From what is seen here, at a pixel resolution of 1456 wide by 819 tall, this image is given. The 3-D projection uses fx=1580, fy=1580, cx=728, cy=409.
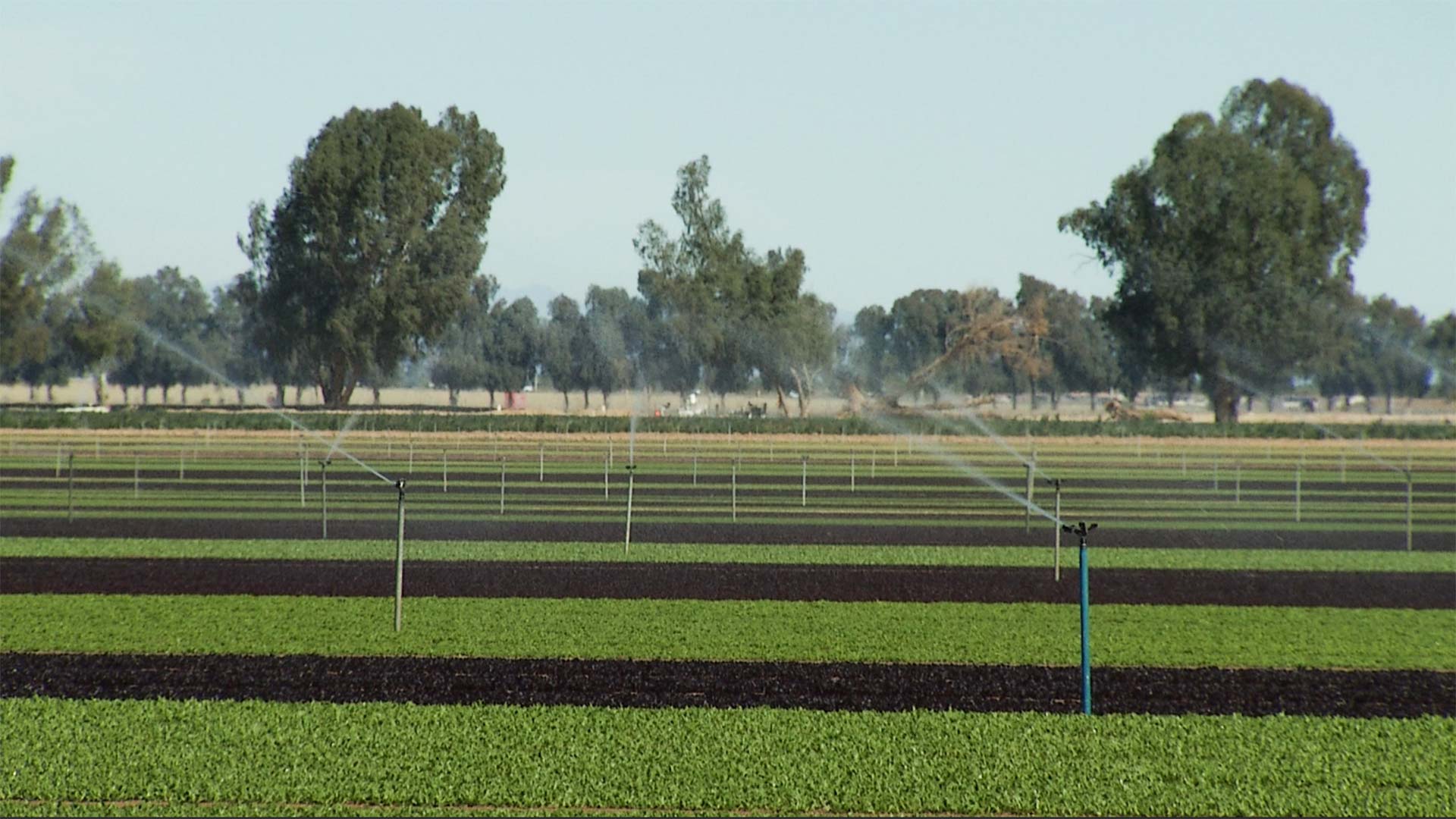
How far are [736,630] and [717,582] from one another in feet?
16.4

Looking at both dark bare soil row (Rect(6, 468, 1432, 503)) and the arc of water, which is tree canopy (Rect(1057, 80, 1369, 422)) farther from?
dark bare soil row (Rect(6, 468, 1432, 503))

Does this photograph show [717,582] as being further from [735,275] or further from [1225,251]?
[735,275]

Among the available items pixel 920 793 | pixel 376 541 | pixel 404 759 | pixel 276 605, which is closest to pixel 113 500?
pixel 376 541

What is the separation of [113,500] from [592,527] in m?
14.7

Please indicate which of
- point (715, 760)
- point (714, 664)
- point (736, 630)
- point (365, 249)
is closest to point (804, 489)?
point (736, 630)

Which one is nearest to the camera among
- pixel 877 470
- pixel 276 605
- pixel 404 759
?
pixel 404 759

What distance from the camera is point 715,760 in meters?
12.6

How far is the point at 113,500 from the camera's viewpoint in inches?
1606

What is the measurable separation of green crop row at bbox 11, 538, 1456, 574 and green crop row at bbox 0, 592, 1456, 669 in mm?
5485

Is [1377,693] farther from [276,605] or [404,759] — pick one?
[276,605]

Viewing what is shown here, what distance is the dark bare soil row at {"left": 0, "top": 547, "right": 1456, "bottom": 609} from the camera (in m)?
22.7

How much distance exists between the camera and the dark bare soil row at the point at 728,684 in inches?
591

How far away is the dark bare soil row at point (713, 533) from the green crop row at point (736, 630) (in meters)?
9.36

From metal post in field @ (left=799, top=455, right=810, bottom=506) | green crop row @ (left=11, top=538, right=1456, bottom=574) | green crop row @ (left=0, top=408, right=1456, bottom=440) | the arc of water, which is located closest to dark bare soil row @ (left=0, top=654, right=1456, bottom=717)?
green crop row @ (left=11, top=538, right=1456, bottom=574)
